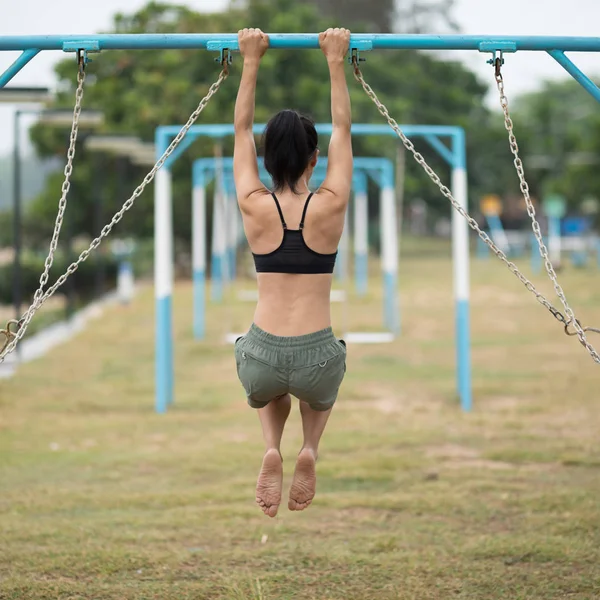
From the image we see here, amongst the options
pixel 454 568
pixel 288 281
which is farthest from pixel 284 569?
pixel 288 281

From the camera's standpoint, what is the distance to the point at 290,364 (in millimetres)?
3709

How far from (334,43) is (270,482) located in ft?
5.82

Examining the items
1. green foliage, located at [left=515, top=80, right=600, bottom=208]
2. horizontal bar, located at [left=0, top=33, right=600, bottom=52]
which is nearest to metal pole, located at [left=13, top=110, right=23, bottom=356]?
horizontal bar, located at [left=0, top=33, right=600, bottom=52]

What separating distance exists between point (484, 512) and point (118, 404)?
4.46 meters

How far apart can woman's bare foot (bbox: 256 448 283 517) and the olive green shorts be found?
0.25m

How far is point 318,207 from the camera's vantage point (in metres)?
3.71

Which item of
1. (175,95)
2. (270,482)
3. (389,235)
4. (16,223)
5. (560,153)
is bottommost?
(270,482)

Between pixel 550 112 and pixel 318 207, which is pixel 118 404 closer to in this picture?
pixel 318 207

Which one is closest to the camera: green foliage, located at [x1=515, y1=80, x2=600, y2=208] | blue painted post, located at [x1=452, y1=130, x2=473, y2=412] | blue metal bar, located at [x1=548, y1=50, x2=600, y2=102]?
blue metal bar, located at [x1=548, y1=50, x2=600, y2=102]

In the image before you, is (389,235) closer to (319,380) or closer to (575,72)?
(575,72)

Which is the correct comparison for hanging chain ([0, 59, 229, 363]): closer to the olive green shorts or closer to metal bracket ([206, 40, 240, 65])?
metal bracket ([206, 40, 240, 65])

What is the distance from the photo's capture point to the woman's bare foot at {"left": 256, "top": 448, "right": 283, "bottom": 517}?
12.7 feet

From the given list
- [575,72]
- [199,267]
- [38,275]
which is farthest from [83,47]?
[38,275]

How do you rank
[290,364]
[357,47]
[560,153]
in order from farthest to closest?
[560,153], [357,47], [290,364]
